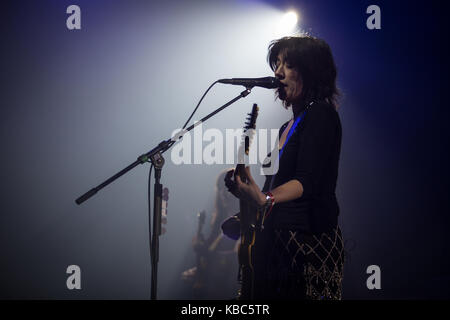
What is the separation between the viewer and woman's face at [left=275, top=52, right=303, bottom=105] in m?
1.66

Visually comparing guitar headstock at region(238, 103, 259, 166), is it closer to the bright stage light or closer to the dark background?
the dark background

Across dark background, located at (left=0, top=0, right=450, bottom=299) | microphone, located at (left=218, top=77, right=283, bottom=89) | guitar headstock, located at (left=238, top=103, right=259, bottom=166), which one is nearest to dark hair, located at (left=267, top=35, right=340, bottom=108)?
microphone, located at (left=218, top=77, right=283, bottom=89)

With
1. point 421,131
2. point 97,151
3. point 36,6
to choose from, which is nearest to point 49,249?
point 97,151

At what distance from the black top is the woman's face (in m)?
0.17

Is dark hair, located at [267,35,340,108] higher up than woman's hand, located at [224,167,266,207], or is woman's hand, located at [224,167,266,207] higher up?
dark hair, located at [267,35,340,108]

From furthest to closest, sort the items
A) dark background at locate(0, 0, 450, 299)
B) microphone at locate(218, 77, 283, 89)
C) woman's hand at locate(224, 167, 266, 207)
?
dark background at locate(0, 0, 450, 299) → microphone at locate(218, 77, 283, 89) → woman's hand at locate(224, 167, 266, 207)

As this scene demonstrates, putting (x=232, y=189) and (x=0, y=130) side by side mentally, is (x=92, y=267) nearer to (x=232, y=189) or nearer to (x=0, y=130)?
(x=0, y=130)

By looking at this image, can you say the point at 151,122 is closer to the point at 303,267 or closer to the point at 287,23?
the point at 287,23

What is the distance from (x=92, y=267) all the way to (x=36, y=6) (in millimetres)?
→ 2961

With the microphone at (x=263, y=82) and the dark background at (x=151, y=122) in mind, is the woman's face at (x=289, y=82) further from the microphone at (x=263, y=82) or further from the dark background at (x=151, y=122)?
the dark background at (x=151, y=122)

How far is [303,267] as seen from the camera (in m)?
1.41

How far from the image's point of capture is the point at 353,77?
388cm

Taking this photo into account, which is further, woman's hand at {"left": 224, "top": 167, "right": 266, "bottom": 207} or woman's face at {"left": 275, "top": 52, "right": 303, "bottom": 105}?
woman's face at {"left": 275, "top": 52, "right": 303, "bottom": 105}

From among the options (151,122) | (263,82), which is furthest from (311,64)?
(151,122)
